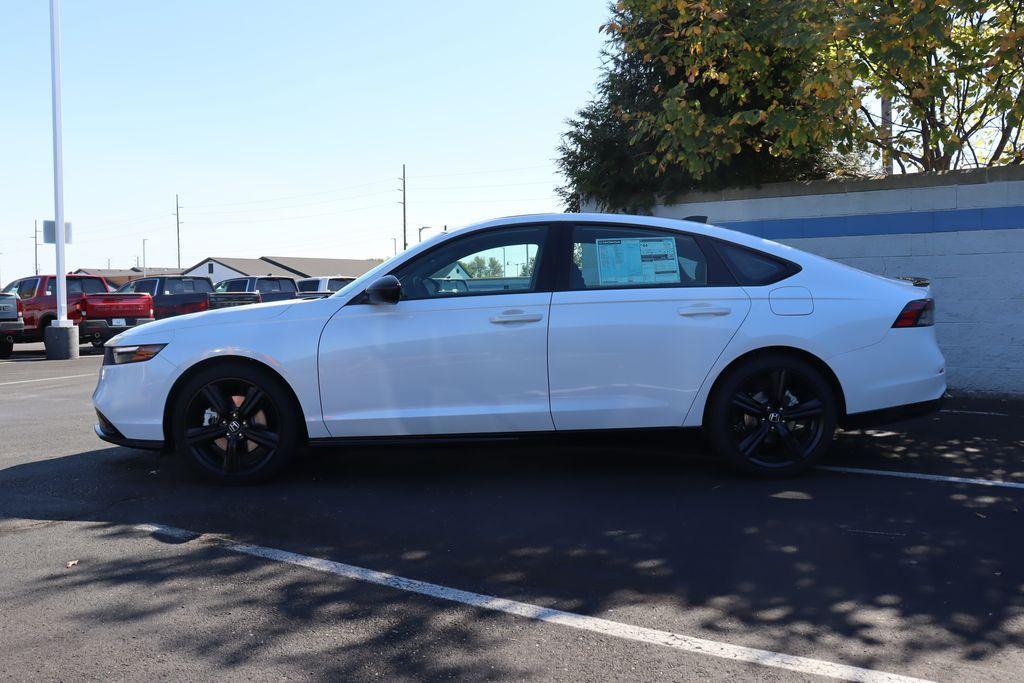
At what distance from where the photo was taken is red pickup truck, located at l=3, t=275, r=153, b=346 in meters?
20.4

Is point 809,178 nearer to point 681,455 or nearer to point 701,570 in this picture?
point 681,455

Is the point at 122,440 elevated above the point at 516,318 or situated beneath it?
situated beneath

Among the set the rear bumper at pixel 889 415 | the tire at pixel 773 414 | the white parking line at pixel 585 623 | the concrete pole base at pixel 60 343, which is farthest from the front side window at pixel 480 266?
the concrete pole base at pixel 60 343

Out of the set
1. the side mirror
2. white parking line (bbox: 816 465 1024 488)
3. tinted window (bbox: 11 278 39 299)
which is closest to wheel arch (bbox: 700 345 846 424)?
white parking line (bbox: 816 465 1024 488)

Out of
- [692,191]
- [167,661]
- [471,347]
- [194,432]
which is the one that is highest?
[692,191]

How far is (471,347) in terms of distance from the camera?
17.6 ft

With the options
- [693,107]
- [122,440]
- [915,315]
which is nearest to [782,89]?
[693,107]

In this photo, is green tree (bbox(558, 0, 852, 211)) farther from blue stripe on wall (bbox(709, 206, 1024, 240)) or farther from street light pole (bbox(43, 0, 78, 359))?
street light pole (bbox(43, 0, 78, 359))

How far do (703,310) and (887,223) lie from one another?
17.7 feet

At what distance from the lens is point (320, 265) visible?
90.4 meters

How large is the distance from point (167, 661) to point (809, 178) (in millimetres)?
10702

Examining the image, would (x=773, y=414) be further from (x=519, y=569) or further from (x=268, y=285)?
(x=268, y=285)

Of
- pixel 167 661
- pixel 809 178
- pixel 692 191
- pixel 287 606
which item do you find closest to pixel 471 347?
pixel 287 606

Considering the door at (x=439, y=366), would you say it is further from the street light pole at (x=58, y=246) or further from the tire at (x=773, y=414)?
the street light pole at (x=58, y=246)
